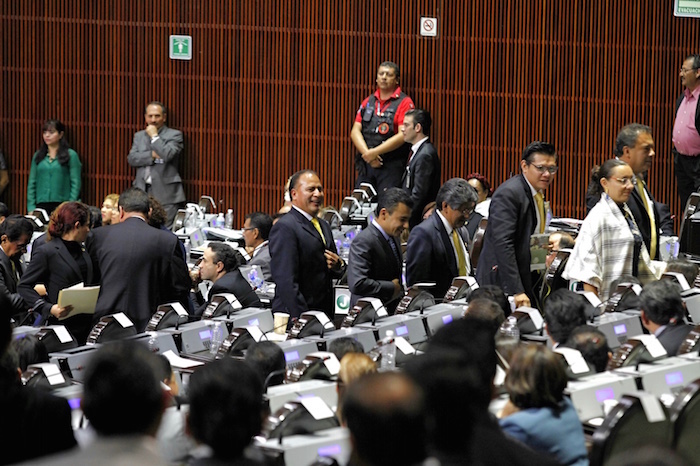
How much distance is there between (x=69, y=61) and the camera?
12969 millimetres

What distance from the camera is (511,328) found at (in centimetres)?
590

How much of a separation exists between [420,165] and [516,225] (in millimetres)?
3270

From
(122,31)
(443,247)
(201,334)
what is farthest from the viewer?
(122,31)

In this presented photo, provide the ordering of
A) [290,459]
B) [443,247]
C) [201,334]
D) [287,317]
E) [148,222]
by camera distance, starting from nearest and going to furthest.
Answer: [290,459], [201,334], [287,317], [443,247], [148,222]

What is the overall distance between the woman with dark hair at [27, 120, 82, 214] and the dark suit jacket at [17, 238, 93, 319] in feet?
17.2

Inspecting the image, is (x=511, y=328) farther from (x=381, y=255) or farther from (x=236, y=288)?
(x=236, y=288)

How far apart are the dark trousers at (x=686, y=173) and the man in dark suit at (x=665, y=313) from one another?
5093 millimetres

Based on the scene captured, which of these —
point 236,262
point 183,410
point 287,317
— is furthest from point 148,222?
point 183,410

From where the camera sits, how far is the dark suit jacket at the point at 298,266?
6.92 meters

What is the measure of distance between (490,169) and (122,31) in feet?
13.5

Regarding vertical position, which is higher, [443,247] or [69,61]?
[69,61]

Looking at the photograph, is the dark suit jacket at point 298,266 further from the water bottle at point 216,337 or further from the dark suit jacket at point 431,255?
the water bottle at point 216,337

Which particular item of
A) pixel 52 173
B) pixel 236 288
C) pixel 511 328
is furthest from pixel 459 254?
pixel 52 173

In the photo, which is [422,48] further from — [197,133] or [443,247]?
[443,247]
